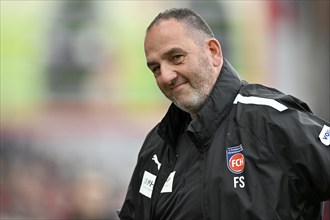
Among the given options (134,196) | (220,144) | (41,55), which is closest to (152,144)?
(134,196)

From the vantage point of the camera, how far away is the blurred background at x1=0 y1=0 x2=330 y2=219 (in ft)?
18.1

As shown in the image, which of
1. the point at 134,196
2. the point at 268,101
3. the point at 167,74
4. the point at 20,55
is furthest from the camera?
the point at 20,55

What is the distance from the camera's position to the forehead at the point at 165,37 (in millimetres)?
2469

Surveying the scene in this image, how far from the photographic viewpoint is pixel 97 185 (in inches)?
214

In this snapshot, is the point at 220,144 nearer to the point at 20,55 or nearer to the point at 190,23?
the point at 190,23

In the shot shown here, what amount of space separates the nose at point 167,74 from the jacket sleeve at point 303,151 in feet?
1.27

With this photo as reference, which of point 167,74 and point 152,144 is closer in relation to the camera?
point 167,74

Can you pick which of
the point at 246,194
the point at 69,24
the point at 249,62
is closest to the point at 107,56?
the point at 69,24

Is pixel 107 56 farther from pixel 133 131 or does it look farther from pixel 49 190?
pixel 49 190

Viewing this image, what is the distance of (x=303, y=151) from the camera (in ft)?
7.16

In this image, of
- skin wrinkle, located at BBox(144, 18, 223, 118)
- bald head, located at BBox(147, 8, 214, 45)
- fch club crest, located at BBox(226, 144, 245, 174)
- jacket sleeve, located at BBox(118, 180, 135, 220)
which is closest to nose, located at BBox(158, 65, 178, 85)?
skin wrinkle, located at BBox(144, 18, 223, 118)

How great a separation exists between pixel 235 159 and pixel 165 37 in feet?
1.66

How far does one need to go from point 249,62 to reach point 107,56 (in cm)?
114

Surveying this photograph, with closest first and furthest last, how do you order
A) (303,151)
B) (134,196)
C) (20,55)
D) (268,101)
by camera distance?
(303,151) → (268,101) → (134,196) → (20,55)
